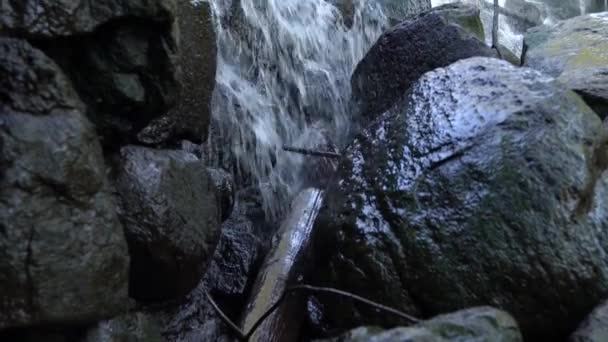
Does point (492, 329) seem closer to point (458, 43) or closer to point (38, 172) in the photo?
point (38, 172)

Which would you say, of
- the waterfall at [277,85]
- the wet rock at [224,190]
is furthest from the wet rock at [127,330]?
the waterfall at [277,85]

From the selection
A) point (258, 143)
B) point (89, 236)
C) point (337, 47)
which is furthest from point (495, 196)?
point (337, 47)

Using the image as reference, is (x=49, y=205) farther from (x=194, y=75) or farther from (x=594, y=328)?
(x=594, y=328)

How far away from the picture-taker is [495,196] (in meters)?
2.79

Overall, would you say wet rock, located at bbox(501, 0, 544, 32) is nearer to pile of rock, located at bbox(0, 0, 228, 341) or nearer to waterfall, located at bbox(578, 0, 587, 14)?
waterfall, located at bbox(578, 0, 587, 14)

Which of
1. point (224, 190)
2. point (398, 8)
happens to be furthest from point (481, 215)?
point (398, 8)

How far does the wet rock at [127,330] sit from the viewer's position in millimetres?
2314

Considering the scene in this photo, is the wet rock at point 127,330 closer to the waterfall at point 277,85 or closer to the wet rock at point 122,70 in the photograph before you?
the wet rock at point 122,70

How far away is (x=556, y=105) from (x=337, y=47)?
3.40 meters

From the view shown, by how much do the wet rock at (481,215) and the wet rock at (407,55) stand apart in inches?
61.3

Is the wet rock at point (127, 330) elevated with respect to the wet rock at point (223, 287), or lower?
elevated

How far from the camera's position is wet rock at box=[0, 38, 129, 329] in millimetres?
1947

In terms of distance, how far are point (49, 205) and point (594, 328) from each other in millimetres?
2028

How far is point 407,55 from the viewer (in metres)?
4.85
